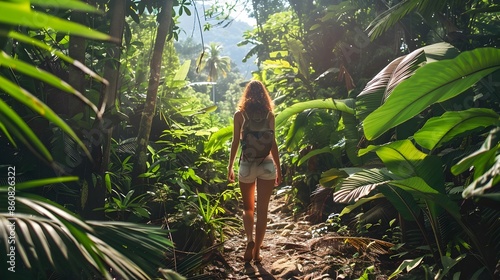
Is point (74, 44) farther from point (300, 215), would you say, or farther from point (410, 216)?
point (300, 215)

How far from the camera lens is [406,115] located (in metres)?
2.26

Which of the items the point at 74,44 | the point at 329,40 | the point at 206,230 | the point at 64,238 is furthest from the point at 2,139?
the point at 329,40

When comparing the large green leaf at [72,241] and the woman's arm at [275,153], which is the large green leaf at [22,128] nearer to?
the large green leaf at [72,241]

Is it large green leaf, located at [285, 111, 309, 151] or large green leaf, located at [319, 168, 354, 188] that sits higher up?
large green leaf, located at [285, 111, 309, 151]

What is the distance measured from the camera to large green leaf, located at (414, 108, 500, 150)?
2.14 meters

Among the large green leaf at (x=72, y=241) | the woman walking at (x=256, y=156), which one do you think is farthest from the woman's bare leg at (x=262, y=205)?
the large green leaf at (x=72, y=241)

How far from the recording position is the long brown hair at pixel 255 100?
382 centimetres

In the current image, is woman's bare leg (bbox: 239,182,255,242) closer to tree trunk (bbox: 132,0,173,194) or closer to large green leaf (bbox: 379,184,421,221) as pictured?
tree trunk (bbox: 132,0,173,194)

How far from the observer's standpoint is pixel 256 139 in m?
3.77

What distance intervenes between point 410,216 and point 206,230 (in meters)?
1.74

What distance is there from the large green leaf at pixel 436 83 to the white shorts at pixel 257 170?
61.2 inches

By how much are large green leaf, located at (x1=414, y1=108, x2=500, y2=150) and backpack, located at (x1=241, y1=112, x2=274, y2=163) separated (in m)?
1.46

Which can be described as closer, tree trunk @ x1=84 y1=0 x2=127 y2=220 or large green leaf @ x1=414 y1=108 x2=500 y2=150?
large green leaf @ x1=414 y1=108 x2=500 y2=150

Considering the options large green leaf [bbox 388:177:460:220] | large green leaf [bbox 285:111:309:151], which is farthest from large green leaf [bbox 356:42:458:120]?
large green leaf [bbox 285:111:309:151]
